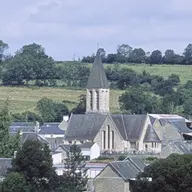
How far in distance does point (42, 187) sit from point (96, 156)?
80.5ft

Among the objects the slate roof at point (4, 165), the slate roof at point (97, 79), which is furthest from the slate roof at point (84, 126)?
the slate roof at point (4, 165)

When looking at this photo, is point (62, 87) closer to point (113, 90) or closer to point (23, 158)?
point (113, 90)

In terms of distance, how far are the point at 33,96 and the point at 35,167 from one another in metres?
70.4

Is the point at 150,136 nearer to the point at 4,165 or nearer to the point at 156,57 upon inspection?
the point at 4,165

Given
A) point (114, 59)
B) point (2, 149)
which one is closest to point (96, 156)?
point (2, 149)

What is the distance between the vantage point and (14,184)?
62.2 meters

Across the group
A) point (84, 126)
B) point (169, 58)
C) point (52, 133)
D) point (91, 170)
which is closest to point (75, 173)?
point (91, 170)

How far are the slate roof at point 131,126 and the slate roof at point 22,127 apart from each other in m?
12.8

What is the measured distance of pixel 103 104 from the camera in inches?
3787

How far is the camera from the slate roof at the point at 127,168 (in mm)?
68438

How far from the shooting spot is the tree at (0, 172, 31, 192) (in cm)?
6219

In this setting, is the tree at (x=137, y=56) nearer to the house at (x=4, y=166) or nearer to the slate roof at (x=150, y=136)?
the slate roof at (x=150, y=136)

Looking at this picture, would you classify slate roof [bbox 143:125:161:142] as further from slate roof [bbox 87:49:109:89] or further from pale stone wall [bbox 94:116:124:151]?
slate roof [bbox 87:49:109:89]

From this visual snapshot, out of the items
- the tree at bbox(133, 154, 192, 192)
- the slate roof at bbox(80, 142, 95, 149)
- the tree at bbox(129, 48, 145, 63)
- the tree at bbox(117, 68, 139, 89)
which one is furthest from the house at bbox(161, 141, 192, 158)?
the tree at bbox(129, 48, 145, 63)
